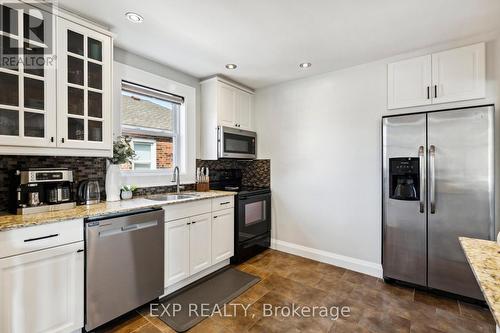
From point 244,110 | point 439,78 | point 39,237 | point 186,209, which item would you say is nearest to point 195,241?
point 186,209

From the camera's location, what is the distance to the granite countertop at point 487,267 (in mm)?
817

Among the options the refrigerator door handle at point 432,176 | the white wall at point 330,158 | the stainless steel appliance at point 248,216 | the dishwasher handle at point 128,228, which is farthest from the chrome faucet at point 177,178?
the refrigerator door handle at point 432,176

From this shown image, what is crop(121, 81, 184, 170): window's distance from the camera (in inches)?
109

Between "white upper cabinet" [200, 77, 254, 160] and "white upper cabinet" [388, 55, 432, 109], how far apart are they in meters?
2.00

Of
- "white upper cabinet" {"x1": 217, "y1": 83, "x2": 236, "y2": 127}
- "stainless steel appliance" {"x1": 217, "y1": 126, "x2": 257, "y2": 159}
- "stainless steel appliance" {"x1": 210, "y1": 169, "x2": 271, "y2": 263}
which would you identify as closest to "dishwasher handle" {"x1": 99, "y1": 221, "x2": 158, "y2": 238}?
"stainless steel appliance" {"x1": 210, "y1": 169, "x2": 271, "y2": 263}

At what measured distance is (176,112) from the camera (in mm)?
3307

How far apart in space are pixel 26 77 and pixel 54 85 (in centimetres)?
16

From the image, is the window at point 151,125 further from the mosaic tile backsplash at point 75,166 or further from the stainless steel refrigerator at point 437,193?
the stainless steel refrigerator at point 437,193

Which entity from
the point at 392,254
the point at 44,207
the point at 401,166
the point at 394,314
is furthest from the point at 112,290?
the point at 401,166

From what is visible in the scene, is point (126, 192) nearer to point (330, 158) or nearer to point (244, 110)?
point (244, 110)

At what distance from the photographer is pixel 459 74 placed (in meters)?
2.40

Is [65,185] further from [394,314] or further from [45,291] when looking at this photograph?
[394,314]

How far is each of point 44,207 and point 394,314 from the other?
119 inches

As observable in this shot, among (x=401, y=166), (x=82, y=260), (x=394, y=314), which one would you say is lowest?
(x=394, y=314)
